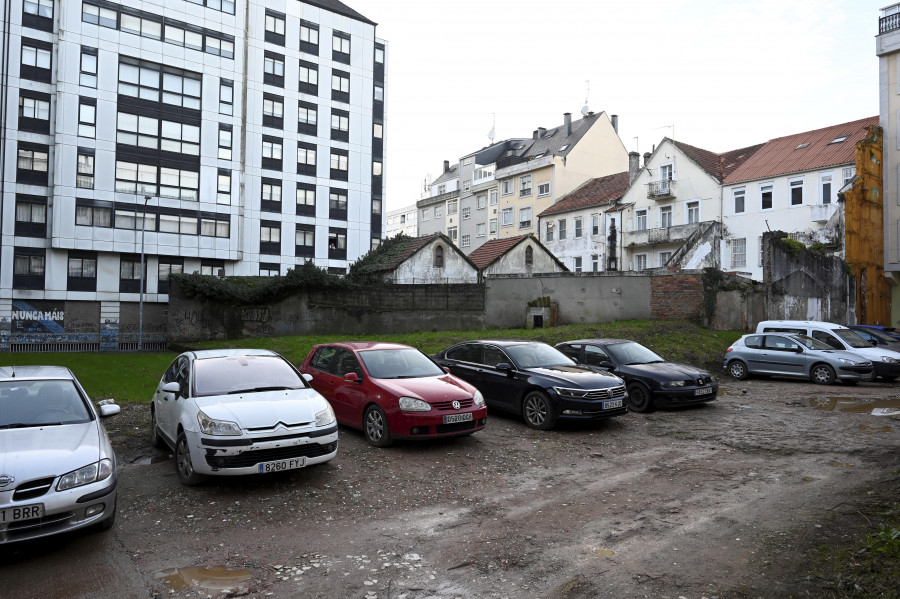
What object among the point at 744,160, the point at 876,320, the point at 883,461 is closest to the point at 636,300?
the point at 883,461

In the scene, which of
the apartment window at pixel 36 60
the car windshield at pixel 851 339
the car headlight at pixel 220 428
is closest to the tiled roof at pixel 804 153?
the car windshield at pixel 851 339

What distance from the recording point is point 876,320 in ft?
113

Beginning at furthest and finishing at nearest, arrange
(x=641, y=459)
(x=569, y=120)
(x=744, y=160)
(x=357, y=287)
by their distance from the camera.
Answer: (x=569, y=120) < (x=744, y=160) < (x=357, y=287) < (x=641, y=459)

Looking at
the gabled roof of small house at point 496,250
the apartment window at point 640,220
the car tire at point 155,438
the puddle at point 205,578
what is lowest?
the puddle at point 205,578

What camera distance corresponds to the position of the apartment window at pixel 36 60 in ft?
124

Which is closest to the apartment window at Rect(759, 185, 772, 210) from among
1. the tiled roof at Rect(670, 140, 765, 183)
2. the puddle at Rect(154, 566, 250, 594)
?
the tiled roof at Rect(670, 140, 765, 183)

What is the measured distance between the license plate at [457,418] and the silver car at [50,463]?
14.5ft

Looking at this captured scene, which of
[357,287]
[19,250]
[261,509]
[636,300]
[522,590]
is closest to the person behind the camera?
[522,590]

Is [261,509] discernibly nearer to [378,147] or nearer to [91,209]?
[91,209]

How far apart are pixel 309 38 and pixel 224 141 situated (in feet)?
37.6

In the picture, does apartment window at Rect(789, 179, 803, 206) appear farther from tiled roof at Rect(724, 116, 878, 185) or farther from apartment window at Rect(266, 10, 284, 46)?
apartment window at Rect(266, 10, 284, 46)

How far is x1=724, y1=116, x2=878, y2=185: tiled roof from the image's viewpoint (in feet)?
115

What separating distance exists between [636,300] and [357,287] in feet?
41.0

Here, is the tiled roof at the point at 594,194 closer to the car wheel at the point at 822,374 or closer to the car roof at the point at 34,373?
the car wheel at the point at 822,374
